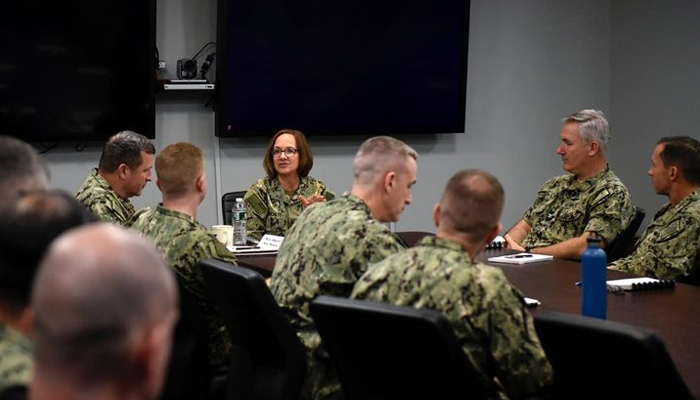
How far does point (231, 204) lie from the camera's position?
652 cm

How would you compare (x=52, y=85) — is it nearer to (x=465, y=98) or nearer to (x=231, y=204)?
(x=231, y=204)

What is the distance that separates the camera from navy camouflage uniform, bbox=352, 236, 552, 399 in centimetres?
277

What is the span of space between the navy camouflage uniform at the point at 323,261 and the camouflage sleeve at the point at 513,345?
632 millimetres

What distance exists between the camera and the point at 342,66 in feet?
25.4

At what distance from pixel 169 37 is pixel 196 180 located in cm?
349

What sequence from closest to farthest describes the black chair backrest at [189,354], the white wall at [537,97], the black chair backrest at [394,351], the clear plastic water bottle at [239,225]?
the black chair backrest at [394,351] < the black chair backrest at [189,354] < the clear plastic water bottle at [239,225] < the white wall at [537,97]

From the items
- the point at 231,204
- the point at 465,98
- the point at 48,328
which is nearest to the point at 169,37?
the point at 231,204

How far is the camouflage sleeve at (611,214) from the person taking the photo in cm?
552

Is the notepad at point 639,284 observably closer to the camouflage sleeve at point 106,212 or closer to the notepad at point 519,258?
the notepad at point 519,258

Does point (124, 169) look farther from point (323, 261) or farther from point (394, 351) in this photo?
point (394, 351)

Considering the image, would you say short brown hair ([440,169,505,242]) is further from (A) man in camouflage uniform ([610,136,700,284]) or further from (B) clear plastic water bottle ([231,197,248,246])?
(B) clear plastic water bottle ([231,197,248,246])

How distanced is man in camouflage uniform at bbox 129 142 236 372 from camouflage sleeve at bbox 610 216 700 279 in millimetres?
1961

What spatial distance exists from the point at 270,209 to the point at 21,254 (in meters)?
4.43

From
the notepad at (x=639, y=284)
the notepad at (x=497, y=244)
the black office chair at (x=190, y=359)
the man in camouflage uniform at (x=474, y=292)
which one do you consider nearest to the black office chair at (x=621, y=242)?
the notepad at (x=497, y=244)
